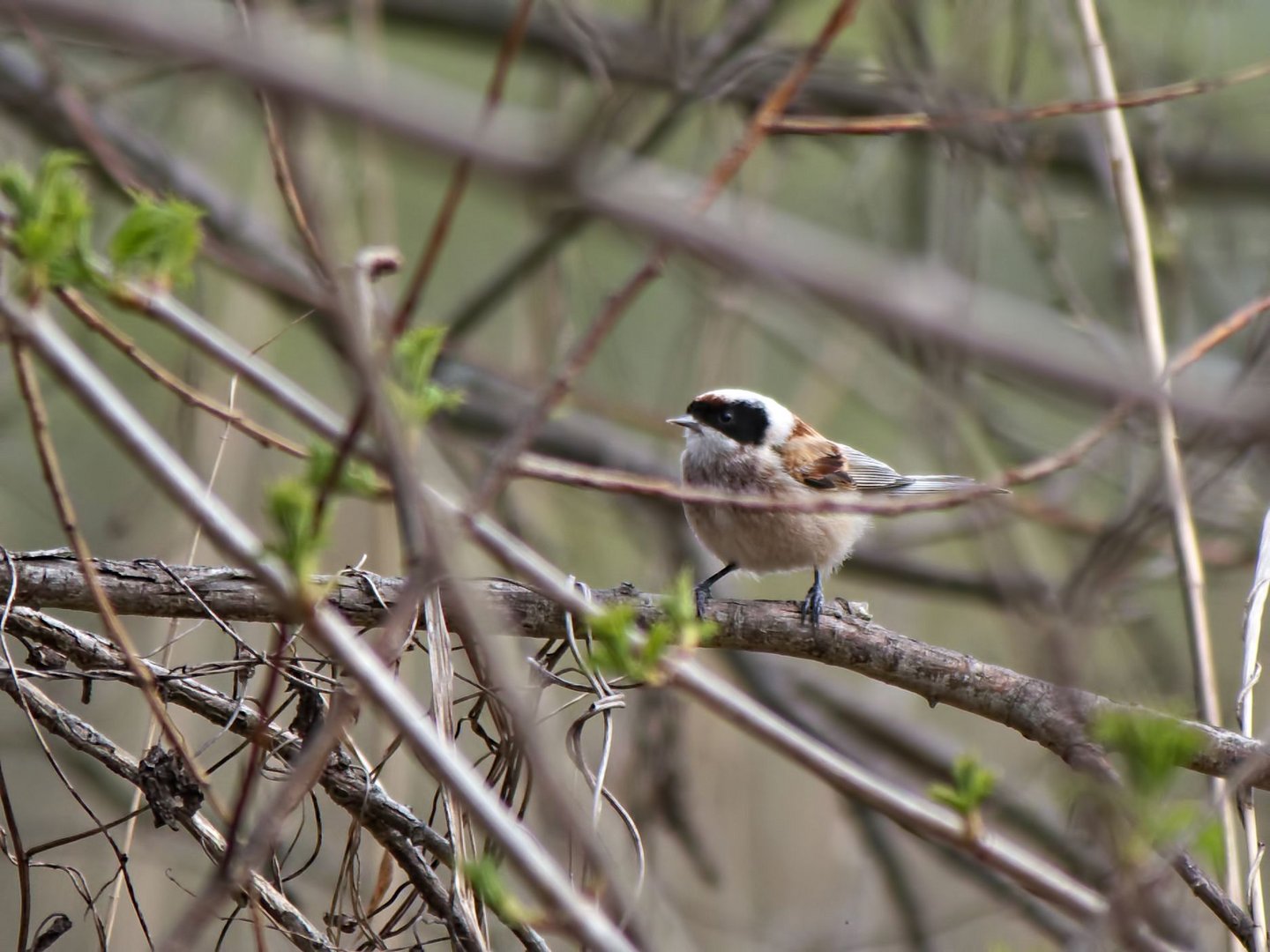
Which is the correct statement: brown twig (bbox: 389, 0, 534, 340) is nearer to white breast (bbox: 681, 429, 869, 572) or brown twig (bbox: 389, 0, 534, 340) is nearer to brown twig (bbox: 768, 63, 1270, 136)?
brown twig (bbox: 768, 63, 1270, 136)

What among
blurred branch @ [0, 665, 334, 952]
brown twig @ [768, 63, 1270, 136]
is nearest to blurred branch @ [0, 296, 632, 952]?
brown twig @ [768, 63, 1270, 136]

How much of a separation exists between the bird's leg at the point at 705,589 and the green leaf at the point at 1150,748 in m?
2.11

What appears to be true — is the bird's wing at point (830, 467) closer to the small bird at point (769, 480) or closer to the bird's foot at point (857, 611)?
the small bird at point (769, 480)

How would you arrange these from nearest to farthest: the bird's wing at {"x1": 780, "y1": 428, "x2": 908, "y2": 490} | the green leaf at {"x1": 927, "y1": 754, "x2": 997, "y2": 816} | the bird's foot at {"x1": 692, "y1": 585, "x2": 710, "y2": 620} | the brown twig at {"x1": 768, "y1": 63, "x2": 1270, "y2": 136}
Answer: the green leaf at {"x1": 927, "y1": 754, "x2": 997, "y2": 816}
the brown twig at {"x1": 768, "y1": 63, "x2": 1270, "y2": 136}
the bird's foot at {"x1": 692, "y1": 585, "x2": 710, "y2": 620}
the bird's wing at {"x1": 780, "y1": 428, "x2": 908, "y2": 490}

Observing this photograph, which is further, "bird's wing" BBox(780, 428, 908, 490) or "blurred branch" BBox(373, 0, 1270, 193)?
"bird's wing" BBox(780, 428, 908, 490)

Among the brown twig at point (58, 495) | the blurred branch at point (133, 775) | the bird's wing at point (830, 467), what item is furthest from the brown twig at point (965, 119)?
the bird's wing at point (830, 467)

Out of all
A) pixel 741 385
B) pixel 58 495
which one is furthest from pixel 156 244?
pixel 741 385

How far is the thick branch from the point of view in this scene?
279cm

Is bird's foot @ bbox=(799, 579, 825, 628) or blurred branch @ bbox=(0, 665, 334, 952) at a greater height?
bird's foot @ bbox=(799, 579, 825, 628)

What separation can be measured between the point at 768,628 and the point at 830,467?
214cm

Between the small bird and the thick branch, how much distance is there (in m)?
1.03

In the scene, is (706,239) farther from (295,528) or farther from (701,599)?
(701,599)

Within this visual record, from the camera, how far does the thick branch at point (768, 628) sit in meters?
2.79

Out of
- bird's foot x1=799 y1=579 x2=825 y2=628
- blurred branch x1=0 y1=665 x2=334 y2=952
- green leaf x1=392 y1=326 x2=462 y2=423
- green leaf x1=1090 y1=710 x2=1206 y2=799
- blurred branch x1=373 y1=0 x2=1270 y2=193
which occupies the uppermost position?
blurred branch x1=373 y1=0 x2=1270 y2=193
